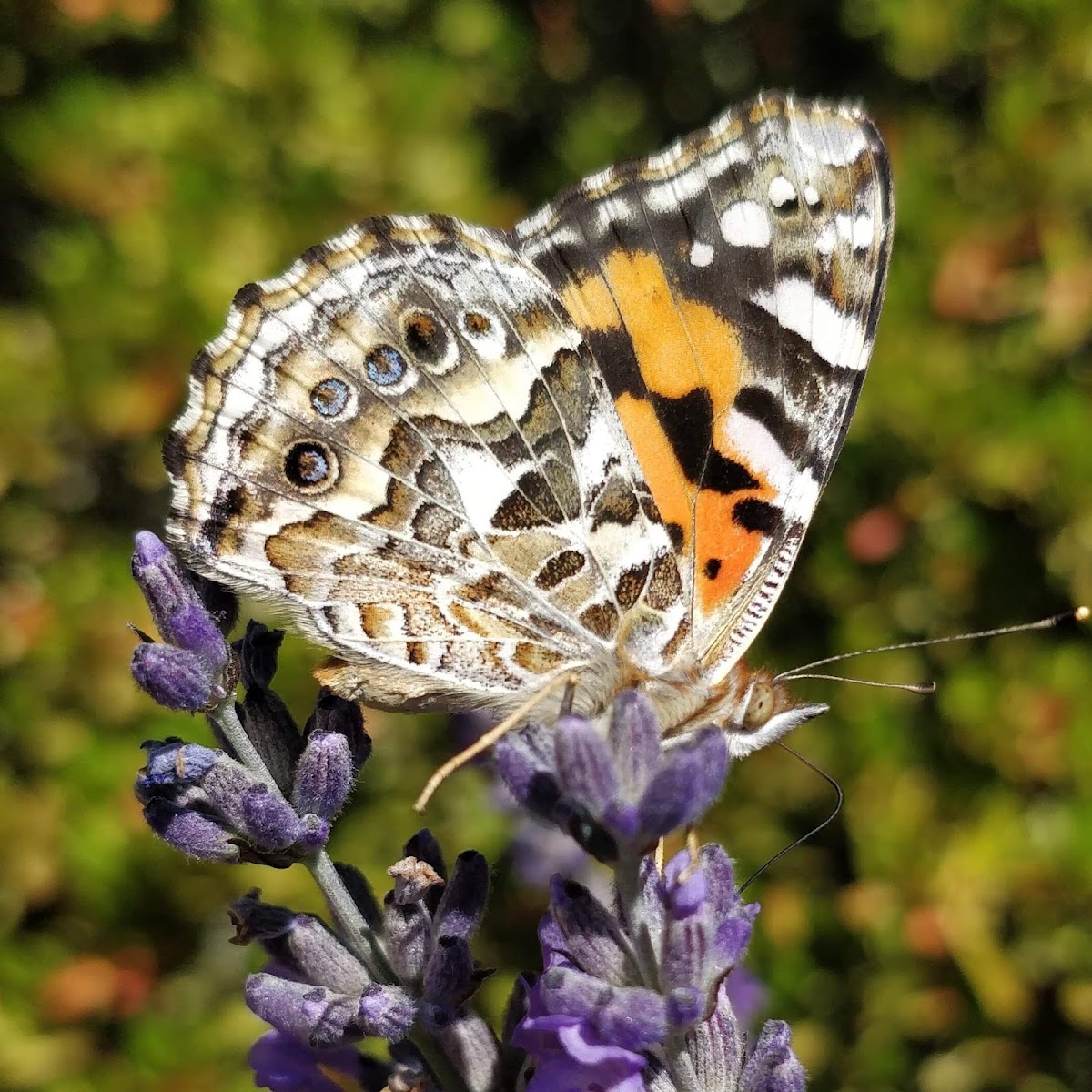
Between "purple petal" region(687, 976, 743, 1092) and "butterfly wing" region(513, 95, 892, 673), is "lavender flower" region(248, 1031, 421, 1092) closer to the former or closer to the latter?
"purple petal" region(687, 976, 743, 1092)

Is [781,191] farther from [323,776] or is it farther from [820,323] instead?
[323,776]

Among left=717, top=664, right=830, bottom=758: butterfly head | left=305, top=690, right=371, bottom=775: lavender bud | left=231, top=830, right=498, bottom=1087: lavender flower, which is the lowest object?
left=231, top=830, right=498, bottom=1087: lavender flower

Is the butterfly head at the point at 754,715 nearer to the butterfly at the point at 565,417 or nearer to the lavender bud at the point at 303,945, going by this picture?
the butterfly at the point at 565,417

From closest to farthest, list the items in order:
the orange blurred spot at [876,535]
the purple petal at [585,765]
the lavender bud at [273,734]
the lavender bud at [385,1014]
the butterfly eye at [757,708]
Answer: the purple petal at [585,765], the lavender bud at [385,1014], the lavender bud at [273,734], the butterfly eye at [757,708], the orange blurred spot at [876,535]

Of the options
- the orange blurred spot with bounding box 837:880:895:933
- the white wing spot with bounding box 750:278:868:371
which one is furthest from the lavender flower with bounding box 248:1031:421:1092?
the orange blurred spot with bounding box 837:880:895:933

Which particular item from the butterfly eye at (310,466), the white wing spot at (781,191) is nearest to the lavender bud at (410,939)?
the butterfly eye at (310,466)

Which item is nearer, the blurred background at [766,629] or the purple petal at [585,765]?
the purple petal at [585,765]

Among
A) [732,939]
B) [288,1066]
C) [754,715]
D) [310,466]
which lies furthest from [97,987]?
[732,939]
